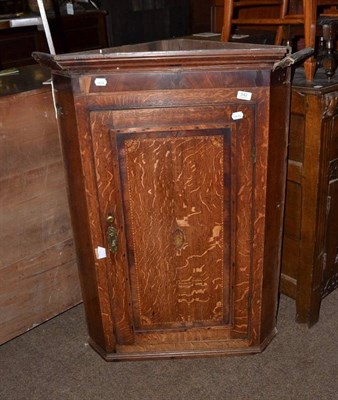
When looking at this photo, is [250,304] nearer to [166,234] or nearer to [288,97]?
[166,234]

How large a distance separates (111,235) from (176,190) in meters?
0.28

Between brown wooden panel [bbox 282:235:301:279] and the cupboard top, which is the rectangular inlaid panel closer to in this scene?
the cupboard top

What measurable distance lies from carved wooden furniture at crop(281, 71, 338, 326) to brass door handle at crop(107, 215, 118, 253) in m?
0.78

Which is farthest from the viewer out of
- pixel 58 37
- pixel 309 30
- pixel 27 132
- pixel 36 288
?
pixel 58 37

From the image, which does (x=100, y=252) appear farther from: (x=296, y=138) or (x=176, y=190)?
(x=296, y=138)

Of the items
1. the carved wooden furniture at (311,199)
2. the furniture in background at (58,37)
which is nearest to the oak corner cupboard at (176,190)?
the carved wooden furniture at (311,199)

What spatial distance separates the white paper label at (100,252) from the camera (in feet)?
5.61

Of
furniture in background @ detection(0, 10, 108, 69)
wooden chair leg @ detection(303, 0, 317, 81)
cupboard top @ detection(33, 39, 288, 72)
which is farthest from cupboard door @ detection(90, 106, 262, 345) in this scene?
furniture in background @ detection(0, 10, 108, 69)

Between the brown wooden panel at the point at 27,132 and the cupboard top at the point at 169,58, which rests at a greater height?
the cupboard top at the point at 169,58

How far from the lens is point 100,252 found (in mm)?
1714

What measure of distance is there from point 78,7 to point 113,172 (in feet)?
11.7

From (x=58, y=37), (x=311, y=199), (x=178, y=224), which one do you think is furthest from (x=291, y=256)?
(x=58, y=37)

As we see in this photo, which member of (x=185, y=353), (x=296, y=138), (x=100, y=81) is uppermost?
(x=100, y=81)

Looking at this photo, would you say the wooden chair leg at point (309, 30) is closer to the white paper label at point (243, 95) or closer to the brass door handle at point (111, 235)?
the white paper label at point (243, 95)
